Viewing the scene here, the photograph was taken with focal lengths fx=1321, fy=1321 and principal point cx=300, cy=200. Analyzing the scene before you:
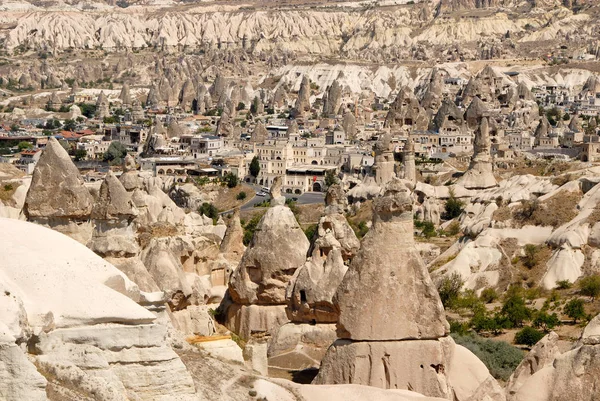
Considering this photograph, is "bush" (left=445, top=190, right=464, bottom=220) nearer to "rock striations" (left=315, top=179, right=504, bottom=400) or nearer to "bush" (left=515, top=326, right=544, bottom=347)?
"bush" (left=515, top=326, right=544, bottom=347)

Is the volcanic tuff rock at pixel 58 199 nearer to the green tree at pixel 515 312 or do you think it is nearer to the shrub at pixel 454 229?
the green tree at pixel 515 312

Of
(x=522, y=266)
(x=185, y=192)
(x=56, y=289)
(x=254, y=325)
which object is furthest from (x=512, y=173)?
(x=56, y=289)

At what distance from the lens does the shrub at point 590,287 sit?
30.4 m

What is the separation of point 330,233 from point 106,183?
3187 millimetres

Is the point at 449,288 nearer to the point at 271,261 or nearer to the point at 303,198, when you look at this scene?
the point at 271,261

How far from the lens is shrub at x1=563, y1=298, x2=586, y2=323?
27.8 metres

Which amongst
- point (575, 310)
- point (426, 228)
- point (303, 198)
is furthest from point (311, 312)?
point (303, 198)

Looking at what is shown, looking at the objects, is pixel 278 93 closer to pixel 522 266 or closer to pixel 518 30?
pixel 518 30

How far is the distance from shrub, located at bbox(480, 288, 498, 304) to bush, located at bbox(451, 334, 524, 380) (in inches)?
432

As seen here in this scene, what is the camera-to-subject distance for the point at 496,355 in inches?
790

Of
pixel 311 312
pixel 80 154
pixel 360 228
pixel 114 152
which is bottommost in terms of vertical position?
pixel 80 154

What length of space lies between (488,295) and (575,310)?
17.6 ft

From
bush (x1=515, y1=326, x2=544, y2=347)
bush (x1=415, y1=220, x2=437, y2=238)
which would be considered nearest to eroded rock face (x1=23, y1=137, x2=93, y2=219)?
bush (x1=515, y1=326, x2=544, y2=347)

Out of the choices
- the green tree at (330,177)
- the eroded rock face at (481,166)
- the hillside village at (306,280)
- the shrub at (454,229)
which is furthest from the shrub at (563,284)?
the green tree at (330,177)
